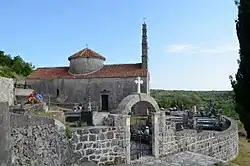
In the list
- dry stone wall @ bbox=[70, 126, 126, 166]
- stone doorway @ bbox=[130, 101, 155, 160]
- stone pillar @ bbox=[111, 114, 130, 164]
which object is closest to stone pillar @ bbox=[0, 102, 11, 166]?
dry stone wall @ bbox=[70, 126, 126, 166]

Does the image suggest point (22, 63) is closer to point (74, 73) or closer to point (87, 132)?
point (74, 73)

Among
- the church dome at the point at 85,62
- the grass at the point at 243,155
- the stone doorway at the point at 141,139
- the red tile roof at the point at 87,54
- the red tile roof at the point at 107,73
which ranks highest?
the red tile roof at the point at 87,54

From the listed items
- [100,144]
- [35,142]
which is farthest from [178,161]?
[35,142]

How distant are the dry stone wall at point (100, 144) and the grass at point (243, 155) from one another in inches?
272

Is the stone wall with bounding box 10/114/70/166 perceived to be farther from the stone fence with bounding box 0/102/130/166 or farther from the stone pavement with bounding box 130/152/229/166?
the stone pavement with bounding box 130/152/229/166

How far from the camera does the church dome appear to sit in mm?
35625

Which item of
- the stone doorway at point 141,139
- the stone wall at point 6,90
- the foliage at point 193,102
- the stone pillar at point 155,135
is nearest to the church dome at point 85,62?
the foliage at point 193,102

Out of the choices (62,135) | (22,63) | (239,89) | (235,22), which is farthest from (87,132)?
(22,63)

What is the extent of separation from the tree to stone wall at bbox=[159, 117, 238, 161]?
4793 mm

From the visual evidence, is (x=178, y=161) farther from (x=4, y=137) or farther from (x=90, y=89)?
(x=90, y=89)

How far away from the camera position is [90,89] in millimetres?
34781

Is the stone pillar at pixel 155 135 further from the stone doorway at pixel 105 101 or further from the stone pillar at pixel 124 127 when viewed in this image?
the stone doorway at pixel 105 101

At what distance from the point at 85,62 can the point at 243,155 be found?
22412mm

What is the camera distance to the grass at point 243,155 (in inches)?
594
